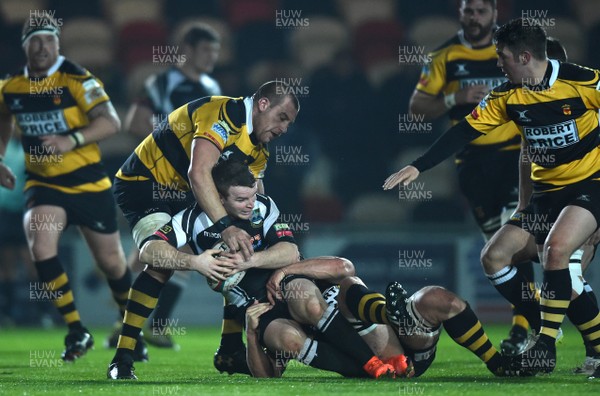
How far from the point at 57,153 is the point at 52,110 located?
32 centimetres

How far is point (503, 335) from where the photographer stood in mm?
9750

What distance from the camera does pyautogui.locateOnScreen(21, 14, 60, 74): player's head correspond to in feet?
26.4

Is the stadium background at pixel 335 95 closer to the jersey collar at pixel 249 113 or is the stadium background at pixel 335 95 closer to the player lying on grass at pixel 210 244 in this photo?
the jersey collar at pixel 249 113

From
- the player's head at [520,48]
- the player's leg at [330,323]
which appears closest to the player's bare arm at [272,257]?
the player's leg at [330,323]

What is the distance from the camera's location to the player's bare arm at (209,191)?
5984 mm

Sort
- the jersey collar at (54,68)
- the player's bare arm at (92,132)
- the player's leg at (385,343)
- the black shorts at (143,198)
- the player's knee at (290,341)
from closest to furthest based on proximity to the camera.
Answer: the player's knee at (290,341) → the player's leg at (385,343) → the black shorts at (143,198) → the player's bare arm at (92,132) → the jersey collar at (54,68)

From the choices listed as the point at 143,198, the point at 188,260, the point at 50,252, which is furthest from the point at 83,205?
the point at 188,260

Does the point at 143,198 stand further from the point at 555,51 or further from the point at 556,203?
the point at 555,51

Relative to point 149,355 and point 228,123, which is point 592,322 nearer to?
point 228,123

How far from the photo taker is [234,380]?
19.8 ft

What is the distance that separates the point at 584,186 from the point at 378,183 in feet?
20.8

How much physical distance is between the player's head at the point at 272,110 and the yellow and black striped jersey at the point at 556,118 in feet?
3.43

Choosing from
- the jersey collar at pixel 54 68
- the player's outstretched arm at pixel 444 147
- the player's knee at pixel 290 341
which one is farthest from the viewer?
the jersey collar at pixel 54 68

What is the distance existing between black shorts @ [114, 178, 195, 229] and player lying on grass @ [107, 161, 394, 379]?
0.55 meters
